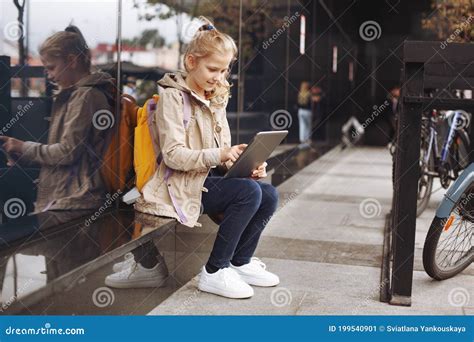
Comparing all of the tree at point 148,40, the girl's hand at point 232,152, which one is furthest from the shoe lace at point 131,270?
the tree at point 148,40

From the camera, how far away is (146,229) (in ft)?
12.2

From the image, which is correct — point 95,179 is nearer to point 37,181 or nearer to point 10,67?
point 37,181

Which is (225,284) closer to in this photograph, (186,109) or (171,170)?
(171,170)

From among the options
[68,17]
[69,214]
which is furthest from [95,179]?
[68,17]

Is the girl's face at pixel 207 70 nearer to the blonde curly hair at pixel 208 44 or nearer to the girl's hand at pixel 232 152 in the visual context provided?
the blonde curly hair at pixel 208 44

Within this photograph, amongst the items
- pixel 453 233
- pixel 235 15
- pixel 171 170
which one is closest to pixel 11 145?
pixel 171 170

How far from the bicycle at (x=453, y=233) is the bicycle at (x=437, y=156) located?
2.18 m

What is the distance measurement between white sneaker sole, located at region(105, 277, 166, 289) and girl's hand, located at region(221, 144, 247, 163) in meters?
0.72

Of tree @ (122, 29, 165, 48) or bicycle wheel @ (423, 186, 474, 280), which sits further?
tree @ (122, 29, 165, 48)

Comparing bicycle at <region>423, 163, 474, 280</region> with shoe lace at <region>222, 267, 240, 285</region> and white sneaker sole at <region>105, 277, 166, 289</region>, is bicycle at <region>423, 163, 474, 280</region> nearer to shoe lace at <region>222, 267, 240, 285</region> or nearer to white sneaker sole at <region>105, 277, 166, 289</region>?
shoe lace at <region>222, 267, 240, 285</region>

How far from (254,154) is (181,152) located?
14.4 inches

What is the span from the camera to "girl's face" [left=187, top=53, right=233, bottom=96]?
3814 millimetres

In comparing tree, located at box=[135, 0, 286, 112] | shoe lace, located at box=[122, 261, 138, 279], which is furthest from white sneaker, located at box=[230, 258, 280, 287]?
tree, located at box=[135, 0, 286, 112]
